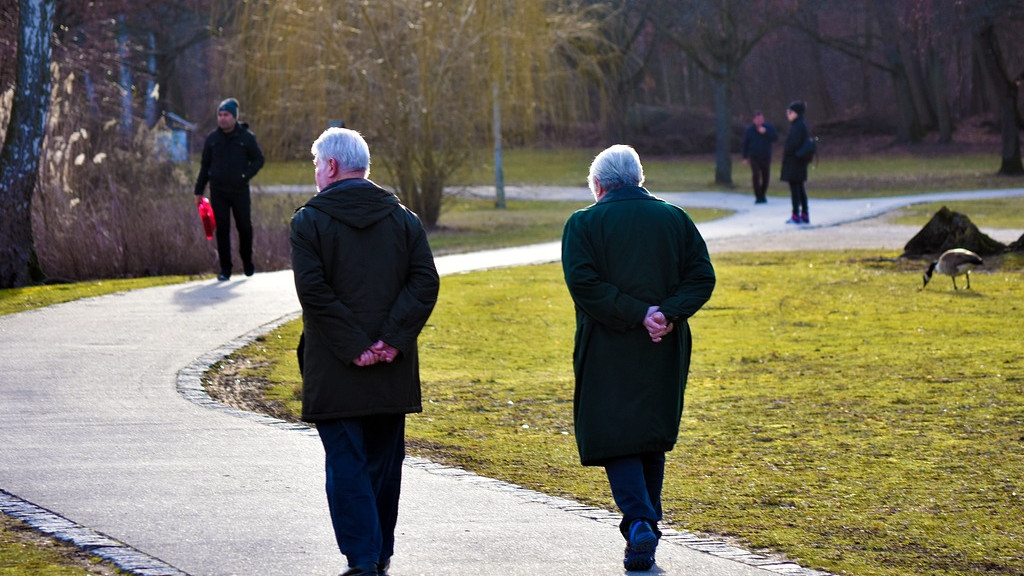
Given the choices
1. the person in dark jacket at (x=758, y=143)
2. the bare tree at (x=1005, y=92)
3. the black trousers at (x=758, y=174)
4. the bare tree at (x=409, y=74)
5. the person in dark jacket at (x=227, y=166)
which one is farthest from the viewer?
the bare tree at (x=1005, y=92)

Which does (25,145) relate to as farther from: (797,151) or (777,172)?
(777,172)

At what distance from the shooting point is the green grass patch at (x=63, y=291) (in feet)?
47.3

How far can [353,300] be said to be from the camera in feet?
18.2

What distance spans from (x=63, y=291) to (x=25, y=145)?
228 cm

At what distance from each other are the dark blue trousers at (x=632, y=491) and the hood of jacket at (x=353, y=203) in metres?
1.34

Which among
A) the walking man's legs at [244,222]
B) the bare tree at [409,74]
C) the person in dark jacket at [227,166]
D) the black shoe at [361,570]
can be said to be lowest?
the black shoe at [361,570]

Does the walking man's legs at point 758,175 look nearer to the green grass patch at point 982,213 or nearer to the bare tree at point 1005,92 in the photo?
the green grass patch at point 982,213

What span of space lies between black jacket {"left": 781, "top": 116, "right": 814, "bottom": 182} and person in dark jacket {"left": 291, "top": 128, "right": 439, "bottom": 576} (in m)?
20.6

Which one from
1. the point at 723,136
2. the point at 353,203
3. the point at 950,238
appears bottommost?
the point at 950,238

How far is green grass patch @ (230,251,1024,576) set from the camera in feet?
21.2

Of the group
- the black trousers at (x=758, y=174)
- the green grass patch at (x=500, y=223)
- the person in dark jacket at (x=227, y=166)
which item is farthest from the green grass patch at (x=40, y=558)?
the black trousers at (x=758, y=174)

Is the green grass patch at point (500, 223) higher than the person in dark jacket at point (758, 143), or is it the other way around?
the person in dark jacket at point (758, 143)

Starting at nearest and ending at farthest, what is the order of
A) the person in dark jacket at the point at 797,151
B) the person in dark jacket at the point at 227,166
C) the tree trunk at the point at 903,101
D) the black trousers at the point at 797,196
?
the person in dark jacket at the point at 227,166
the person in dark jacket at the point at 797,151
the black trousers at the point at 797,196
the tree trunk at the point at 903,101

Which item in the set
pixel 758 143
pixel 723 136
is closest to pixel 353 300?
pixel 758 143
